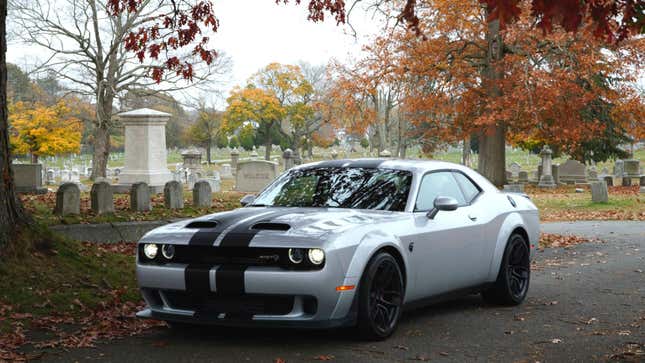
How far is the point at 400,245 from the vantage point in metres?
7.06

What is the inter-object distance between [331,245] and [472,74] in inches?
1188

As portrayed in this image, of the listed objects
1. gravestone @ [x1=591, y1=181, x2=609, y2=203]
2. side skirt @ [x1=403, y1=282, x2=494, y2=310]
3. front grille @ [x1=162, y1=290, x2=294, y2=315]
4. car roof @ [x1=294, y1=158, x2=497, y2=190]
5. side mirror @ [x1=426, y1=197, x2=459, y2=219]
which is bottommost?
side skirt @ [x1=403, y1=282, x2=494, y2=310]

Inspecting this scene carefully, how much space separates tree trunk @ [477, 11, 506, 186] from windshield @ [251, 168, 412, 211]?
1029 inches

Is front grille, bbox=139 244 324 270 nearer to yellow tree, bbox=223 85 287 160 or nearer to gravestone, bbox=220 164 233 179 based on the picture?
gravestone, bbox=220 164 233 179

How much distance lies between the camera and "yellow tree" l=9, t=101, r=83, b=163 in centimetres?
5078

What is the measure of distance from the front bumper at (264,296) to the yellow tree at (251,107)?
74.8 m

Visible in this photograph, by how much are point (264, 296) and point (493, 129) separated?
30191 millimetres

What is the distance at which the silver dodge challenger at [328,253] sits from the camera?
251 inches

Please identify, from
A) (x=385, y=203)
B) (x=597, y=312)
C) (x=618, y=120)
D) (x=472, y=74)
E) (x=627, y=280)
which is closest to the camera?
(x=385, y=203)

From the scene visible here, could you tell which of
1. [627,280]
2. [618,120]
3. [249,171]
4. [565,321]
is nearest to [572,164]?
[618,120]

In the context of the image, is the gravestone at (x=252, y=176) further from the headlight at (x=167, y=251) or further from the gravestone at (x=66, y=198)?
the headlight at (x=167, y=251)

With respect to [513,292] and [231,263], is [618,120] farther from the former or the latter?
[231,263]

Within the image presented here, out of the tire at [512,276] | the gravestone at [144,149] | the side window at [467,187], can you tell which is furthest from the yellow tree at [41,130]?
the tire at [512,276]

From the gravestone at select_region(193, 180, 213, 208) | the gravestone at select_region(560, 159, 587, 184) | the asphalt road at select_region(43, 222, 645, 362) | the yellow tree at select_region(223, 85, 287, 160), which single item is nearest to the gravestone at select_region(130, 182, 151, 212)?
the gravestone at select_region(193, 180, 213, 208)
